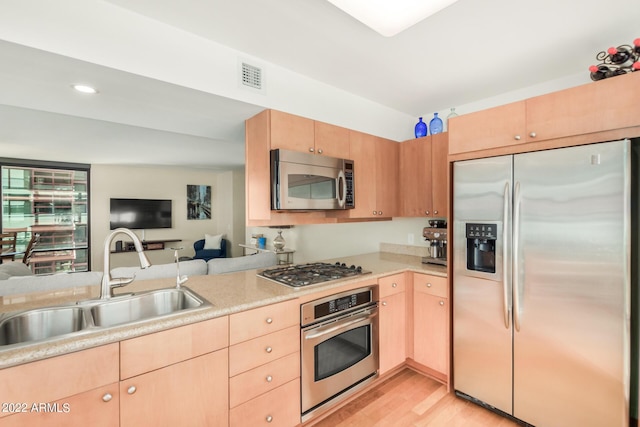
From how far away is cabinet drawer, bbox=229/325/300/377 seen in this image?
1.54 meters

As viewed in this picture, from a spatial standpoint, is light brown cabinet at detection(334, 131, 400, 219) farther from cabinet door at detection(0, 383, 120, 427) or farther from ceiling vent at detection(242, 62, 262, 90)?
cabinet door at detection(0, 383, 120, 427)

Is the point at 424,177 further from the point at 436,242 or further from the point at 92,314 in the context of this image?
the point at 92,314

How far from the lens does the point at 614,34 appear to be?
5.75 ft

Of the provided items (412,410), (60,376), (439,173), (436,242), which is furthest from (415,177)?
(60,376)

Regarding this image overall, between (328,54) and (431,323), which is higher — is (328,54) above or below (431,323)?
above

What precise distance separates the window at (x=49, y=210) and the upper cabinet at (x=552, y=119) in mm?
7028

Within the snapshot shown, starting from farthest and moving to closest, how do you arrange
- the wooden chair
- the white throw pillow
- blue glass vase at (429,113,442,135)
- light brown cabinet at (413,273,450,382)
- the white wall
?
the white throw pillow → the white wall → the wooden chair → blue glass vase at (429,113,442,135) → light brown cabinet at (413,273,450,382)

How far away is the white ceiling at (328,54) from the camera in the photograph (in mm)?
1475

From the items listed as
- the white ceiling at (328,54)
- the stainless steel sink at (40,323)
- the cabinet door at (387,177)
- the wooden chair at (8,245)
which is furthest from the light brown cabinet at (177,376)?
the wooden chair at (8,245)

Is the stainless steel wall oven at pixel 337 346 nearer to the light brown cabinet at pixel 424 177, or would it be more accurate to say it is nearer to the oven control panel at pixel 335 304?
the oven control panel at pixel 335 304

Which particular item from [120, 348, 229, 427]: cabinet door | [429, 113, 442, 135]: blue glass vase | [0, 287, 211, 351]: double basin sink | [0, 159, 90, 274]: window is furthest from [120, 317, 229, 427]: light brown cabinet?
[0, 159, 90, 274]: window

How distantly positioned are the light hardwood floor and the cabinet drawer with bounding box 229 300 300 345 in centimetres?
81

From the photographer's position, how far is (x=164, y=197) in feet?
22.0

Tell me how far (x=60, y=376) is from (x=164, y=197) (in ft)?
20.7
